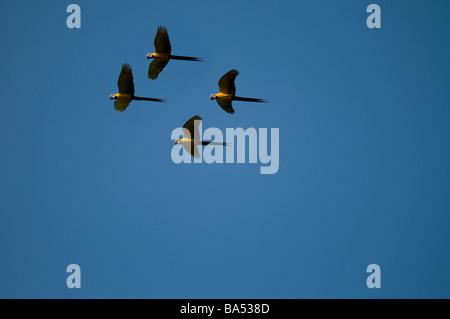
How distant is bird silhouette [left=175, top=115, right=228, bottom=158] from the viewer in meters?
12.4

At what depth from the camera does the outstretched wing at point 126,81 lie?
1270 cm

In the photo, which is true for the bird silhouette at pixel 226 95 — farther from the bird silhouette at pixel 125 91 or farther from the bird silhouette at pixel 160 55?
the bird silhouette at pixel 125 91

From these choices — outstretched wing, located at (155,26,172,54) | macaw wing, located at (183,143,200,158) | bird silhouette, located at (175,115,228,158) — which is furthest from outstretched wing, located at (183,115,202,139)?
outstretched wing, located at (155,26,172,54)

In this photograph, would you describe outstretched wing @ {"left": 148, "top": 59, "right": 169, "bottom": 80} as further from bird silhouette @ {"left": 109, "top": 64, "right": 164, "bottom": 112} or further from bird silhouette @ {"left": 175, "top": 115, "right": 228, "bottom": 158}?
bird silhouette @ {"left": 175, "top": 115, "right": 228, "bottom": 158}

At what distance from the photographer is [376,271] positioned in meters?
16.4

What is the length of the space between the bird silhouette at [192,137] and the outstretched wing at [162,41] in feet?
6.16

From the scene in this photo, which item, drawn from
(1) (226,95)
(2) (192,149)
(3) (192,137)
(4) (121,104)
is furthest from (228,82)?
(4) (121,104)

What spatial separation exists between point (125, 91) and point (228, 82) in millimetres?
2386

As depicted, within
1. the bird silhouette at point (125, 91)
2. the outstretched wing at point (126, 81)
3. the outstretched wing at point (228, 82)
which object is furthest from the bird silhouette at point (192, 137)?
the outstretched wing at point (126, 81)

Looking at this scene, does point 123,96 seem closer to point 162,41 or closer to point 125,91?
point 125,91

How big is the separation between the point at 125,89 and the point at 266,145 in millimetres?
5165

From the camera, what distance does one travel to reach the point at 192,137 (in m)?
12.7
